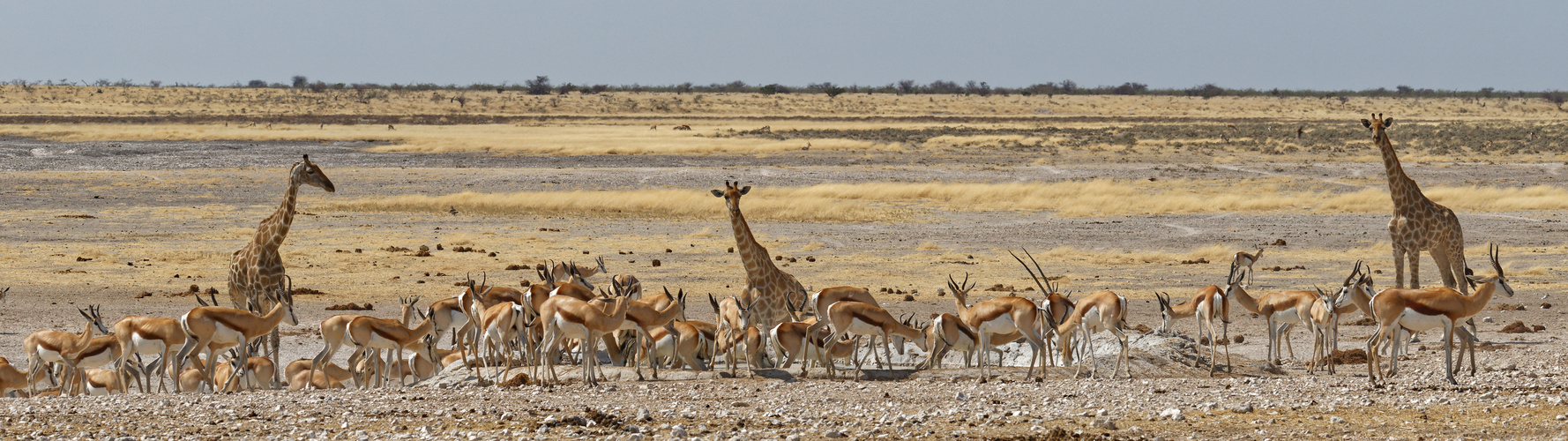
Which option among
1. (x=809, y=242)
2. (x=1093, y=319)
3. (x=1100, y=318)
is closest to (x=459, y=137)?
(x=809, y=242)

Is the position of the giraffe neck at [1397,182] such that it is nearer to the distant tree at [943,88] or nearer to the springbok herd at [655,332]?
the springbok herd at [655,332]

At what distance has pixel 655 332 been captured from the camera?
13.8m

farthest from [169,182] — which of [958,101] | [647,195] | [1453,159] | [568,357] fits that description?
[958,101]

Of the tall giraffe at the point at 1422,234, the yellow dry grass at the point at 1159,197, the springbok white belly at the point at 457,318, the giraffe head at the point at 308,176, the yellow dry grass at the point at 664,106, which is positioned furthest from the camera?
the yellow dry grass at the point at 664,106

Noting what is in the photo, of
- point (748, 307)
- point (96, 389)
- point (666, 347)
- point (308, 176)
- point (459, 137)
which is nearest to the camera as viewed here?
point (96, 389)

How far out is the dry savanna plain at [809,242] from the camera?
→ 10.4 metres

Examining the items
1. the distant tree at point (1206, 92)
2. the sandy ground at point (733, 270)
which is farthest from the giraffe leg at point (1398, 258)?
the distant tree at point (1206, 92)

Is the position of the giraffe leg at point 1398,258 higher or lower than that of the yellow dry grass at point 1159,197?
higher

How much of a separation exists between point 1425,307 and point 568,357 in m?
8.01

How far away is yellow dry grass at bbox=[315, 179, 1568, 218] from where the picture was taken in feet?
109

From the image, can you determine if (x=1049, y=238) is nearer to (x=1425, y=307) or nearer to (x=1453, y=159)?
(x=1425, y=307)

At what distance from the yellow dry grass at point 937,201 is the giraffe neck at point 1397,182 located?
13.8 m

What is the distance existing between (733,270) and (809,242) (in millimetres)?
4266

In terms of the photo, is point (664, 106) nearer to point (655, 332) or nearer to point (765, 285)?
point (765, 285)
